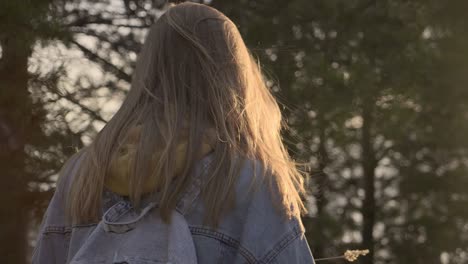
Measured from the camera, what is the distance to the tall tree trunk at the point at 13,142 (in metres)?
5.25

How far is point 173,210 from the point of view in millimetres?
1766

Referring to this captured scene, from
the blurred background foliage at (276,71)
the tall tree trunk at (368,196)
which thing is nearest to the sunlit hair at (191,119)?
the blurred background foliage at (276,71)

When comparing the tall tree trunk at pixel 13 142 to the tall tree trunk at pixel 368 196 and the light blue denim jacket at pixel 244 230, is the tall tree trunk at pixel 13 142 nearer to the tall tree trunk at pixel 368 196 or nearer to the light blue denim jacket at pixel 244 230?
the light blue denim jacket at pixel 244 230

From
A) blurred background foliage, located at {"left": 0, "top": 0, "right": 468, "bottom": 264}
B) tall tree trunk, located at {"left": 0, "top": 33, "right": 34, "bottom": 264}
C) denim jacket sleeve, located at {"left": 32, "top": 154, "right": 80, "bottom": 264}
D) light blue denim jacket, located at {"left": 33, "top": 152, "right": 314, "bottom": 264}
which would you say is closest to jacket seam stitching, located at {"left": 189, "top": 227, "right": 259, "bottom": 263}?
light blue denim jacket, located at {"left": 33, "top": 152, "right": 314, "bottom": 264}

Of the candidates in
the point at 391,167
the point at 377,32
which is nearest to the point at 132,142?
the point at 377,32

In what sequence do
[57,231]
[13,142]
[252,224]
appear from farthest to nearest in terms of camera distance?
[13,142]
[57,231]
[252,224]

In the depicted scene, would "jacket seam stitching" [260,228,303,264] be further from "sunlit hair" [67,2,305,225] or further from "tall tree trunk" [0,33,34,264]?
"tall tree trunk" [0,33,34,264]

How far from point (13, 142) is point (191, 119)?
3.75 meters

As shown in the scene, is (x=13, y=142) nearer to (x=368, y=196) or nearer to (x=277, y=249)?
(x=277, y=249)

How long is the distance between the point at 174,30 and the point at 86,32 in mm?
4189

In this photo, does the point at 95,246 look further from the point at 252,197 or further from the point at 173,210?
the point at 252,197

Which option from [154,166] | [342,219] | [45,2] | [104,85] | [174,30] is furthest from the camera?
[342,219]

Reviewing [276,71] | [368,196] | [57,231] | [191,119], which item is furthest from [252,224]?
[368,196]

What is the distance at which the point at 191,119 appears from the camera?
72.0 inches
